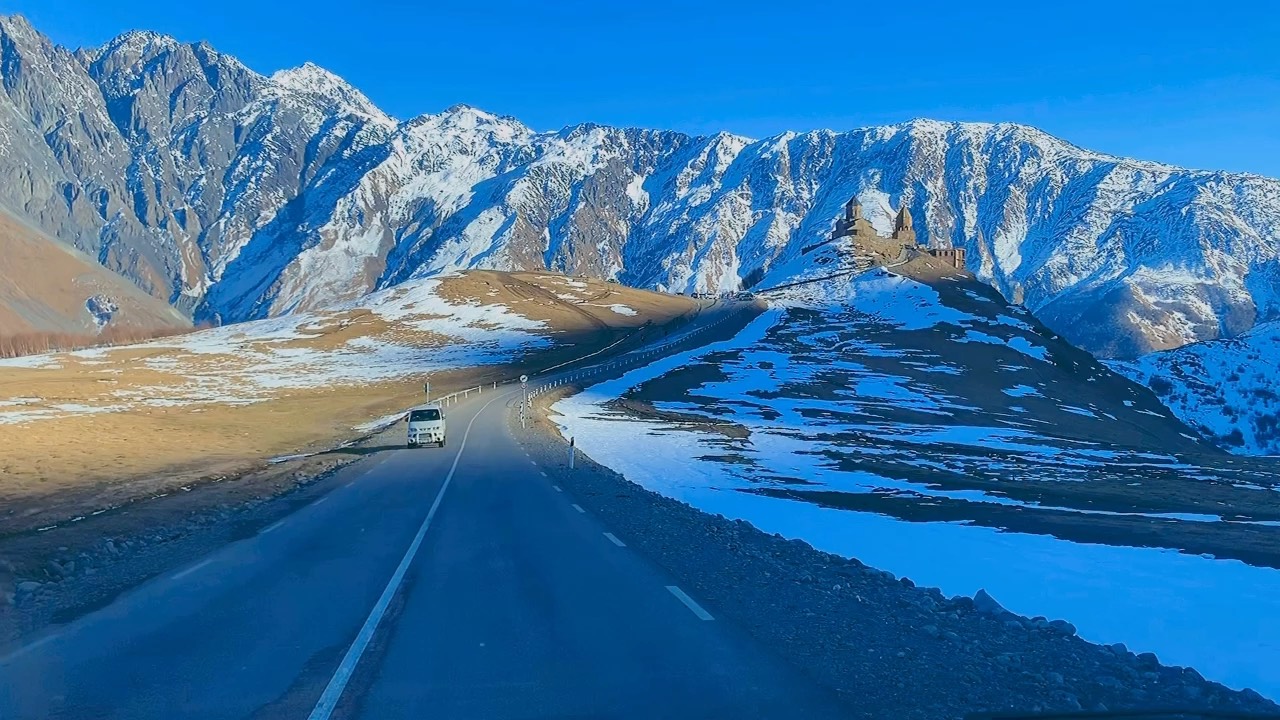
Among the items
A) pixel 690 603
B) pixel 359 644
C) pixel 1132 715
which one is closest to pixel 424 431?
pixel 690 603

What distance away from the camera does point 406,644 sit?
31.2ft

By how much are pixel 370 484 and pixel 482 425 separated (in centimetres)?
2639

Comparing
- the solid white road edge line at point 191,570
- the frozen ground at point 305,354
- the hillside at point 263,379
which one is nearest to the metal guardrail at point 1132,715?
the solid white road edge line at point 191,570

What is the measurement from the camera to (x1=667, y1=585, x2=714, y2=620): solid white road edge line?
→ 426 inches

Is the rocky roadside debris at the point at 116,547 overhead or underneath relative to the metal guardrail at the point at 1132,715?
overhead

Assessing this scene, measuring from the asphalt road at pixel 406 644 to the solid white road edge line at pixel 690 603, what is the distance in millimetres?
31

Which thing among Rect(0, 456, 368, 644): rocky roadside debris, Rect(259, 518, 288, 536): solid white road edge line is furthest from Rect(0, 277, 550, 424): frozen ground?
Rect(259, 518, 288, 536): solid white road edge line

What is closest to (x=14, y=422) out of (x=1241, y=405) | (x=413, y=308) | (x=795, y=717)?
(x=795, y=717)

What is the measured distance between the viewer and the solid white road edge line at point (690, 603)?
10819 millimetres

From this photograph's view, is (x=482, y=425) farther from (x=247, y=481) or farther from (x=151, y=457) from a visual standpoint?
(x=247, y=481)

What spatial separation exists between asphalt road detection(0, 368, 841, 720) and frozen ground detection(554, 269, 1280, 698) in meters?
5.74

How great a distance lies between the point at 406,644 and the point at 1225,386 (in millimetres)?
204409

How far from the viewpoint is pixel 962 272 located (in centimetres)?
17112

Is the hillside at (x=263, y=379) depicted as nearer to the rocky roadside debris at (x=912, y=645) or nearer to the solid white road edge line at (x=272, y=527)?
the solid white road edge line at (x=272, y=527)
